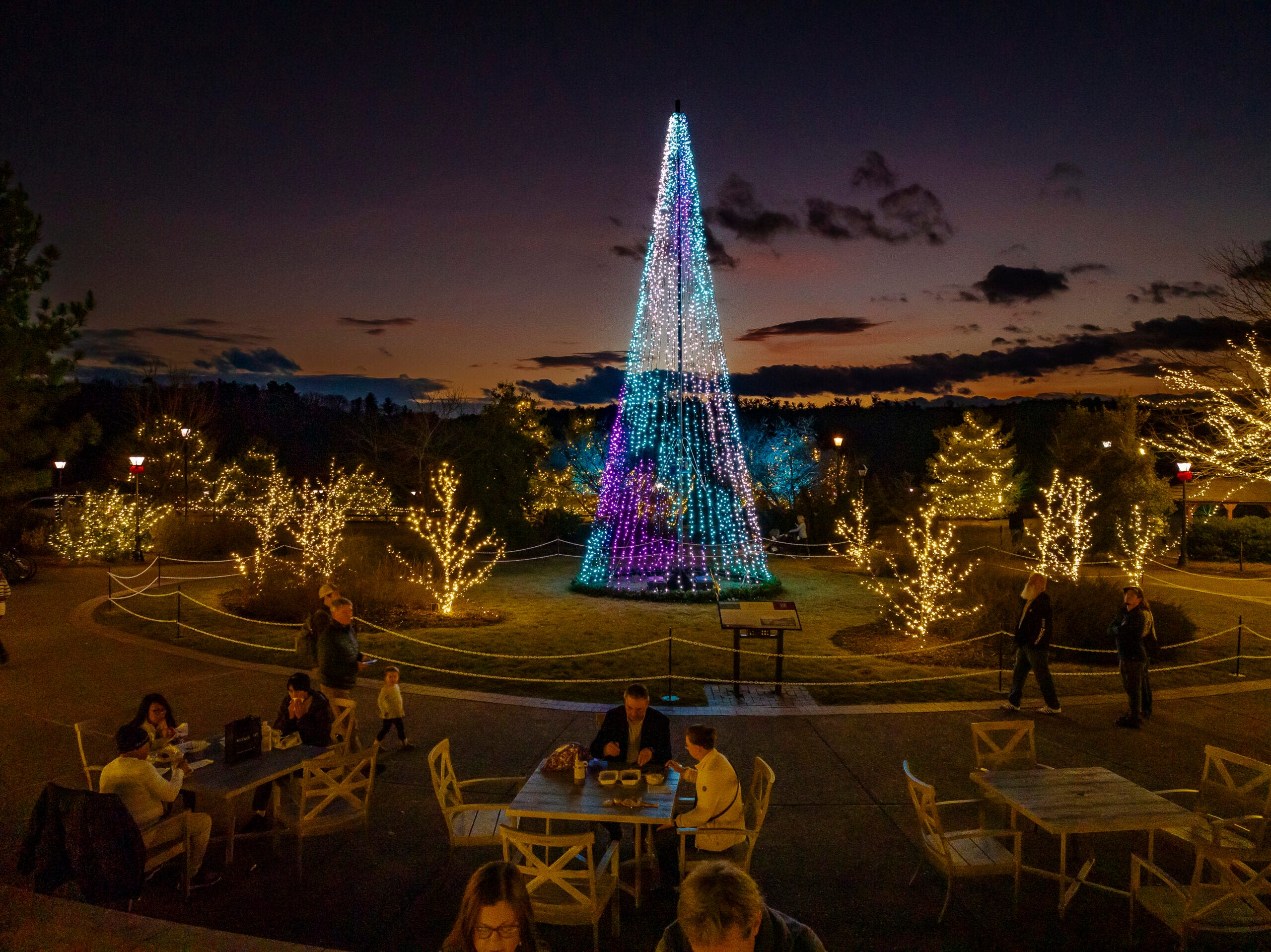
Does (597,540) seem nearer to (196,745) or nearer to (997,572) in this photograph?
(997,572)

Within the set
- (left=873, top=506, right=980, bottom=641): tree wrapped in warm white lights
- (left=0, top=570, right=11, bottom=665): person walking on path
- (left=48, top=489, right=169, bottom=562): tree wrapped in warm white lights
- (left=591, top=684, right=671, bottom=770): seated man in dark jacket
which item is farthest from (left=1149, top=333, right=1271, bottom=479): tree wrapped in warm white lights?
(left=48, top=489, right=169, bottom=562): tree wrapped in warm white lights

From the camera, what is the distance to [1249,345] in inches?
593

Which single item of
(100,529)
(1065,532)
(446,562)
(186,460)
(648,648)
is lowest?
(648,648)

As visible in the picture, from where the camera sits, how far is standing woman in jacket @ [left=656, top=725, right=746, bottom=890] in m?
4.62

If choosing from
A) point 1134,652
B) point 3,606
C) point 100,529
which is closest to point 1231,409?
point 1134,652

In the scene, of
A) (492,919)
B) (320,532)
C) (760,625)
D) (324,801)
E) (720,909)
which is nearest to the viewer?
(720,909)

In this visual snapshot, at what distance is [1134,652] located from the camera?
8172 millimetres

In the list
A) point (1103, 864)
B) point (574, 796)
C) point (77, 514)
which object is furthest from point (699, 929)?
point (77, 514)

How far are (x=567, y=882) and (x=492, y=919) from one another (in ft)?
4.96

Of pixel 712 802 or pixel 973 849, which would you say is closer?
pixel 712 802

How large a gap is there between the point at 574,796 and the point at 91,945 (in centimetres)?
243

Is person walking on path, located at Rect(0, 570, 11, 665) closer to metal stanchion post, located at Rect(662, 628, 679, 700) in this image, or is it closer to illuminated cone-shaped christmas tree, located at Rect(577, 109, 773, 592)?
metal stanchion post, located at Rect(662, 628, 679, 700)

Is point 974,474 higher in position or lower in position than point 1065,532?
higher

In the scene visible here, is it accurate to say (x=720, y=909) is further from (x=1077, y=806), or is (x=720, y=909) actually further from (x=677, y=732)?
(x=677, y=732)
